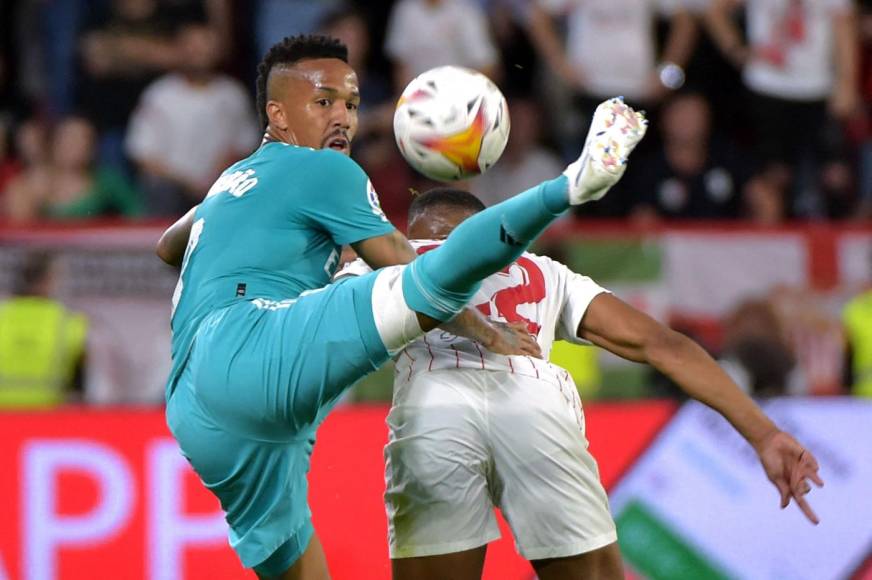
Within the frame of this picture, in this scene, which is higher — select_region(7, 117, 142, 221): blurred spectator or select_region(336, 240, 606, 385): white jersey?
select_region(336, 240, 606, 385): white jersey

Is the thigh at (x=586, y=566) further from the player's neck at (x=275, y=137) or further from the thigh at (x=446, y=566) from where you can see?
the player's neck at (x=275, y=137)

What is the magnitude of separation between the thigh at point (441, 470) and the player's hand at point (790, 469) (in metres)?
0.84

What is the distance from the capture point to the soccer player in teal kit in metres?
3.88

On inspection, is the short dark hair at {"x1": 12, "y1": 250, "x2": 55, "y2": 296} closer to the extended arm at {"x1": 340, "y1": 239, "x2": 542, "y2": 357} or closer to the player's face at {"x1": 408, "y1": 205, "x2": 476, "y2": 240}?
the player's face at {"x1": 408, "y1": 205, "x2": 476, "y2": 240}

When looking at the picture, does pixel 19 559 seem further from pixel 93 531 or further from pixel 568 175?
pixel 568 175

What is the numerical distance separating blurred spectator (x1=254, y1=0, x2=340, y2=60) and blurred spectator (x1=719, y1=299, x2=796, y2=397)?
12.5ft

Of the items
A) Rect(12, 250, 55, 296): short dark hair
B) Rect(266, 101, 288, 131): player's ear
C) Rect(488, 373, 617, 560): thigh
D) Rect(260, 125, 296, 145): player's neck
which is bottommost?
Rect(12, 250, 55, 296): short dark hair

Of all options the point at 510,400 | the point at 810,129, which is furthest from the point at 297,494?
the point at 810,129

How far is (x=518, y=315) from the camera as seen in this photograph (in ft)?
15.0

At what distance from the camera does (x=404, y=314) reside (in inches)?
158

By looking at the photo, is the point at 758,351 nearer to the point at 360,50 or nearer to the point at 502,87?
the point at 502,87

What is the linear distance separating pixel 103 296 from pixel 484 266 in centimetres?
408

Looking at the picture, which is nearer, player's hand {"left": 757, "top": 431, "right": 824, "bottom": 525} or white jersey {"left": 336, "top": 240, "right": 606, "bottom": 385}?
player's hand {"left": 757, "top": 431, "right": 824, "bottom": 525}

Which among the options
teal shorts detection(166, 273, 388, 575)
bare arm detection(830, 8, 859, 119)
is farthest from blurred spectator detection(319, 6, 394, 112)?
teal shorts detection(166, 273, 388, 575)
